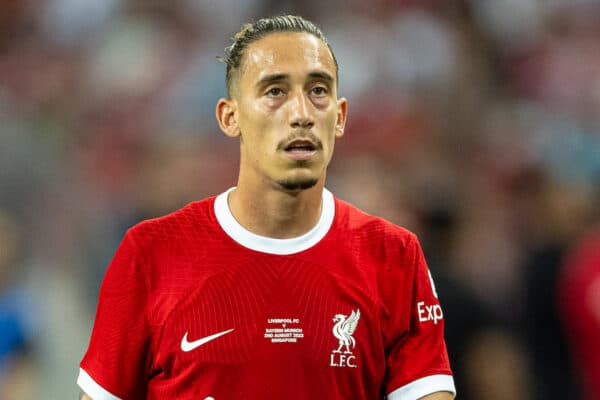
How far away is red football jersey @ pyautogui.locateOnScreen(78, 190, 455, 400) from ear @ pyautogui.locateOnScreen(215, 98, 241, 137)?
269 mm

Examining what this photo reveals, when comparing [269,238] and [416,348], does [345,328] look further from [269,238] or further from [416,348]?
[269,238]

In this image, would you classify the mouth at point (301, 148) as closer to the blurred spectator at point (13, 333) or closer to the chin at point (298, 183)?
the chin at point (298, 183)

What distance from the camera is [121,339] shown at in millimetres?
2982

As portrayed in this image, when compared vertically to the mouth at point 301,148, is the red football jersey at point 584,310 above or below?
below

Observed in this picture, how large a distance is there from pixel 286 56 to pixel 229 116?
0.32 meters

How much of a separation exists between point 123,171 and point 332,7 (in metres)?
2.08

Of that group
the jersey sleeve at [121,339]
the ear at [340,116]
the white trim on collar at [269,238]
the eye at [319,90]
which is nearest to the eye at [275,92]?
the eye at [319,90]

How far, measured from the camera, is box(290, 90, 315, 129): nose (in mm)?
2910

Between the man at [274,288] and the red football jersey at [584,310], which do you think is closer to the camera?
the man at [274,288]

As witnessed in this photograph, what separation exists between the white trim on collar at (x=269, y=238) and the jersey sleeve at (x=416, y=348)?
0.90 feet

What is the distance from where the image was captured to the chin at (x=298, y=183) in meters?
2.94

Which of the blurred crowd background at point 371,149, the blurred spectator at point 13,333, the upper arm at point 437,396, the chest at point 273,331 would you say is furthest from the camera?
the blurred crowd background at point 371,149

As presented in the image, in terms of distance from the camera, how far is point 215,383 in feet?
9.43

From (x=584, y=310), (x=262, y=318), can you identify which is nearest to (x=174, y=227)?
(x=262, y=318)
